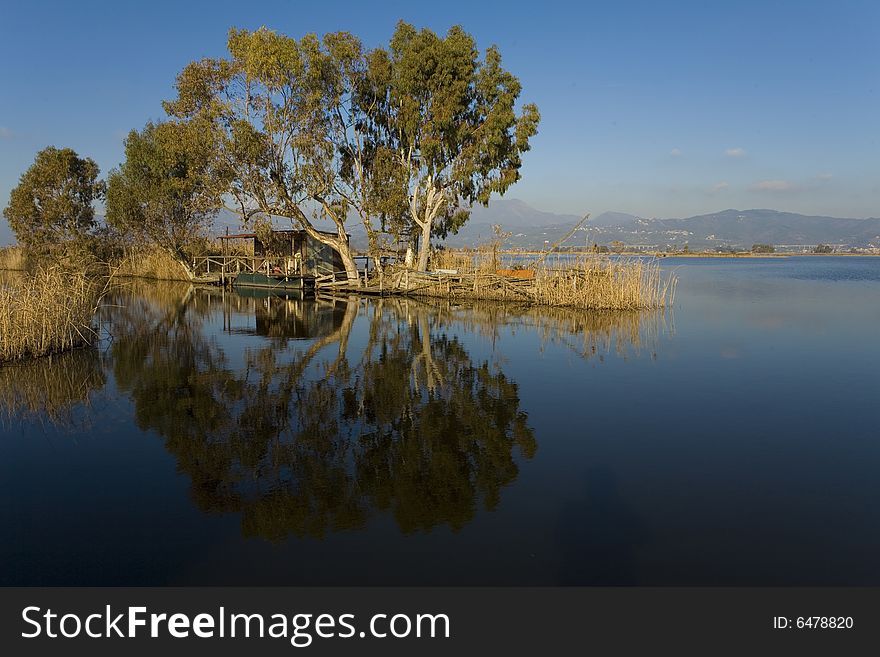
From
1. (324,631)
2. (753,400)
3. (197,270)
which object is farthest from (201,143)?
(324,631)

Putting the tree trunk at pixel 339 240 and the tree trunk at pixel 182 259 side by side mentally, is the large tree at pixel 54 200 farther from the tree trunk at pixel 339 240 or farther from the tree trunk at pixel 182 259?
the tree trunk at pixel 339 240

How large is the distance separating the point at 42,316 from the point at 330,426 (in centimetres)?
1038

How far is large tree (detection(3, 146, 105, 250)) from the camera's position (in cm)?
4381

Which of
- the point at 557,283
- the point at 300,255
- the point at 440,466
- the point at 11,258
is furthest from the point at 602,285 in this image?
the point at 11,258

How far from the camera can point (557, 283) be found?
29.6 metres

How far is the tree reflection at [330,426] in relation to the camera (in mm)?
7156

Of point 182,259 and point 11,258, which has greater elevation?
point 11,258

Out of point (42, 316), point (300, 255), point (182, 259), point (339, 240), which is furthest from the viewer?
point (182, 259)

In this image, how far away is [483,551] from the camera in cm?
603

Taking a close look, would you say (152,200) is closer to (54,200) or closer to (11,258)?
(54,200)

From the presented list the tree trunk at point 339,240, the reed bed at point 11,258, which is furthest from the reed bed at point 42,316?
the reed bed at point 11,258

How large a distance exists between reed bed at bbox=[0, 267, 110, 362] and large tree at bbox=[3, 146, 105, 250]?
1301 inches

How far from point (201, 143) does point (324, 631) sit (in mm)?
31652

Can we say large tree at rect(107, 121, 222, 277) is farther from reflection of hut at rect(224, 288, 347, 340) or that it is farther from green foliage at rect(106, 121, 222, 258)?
reflection of hut at rect(224, 288, 347, 340)
